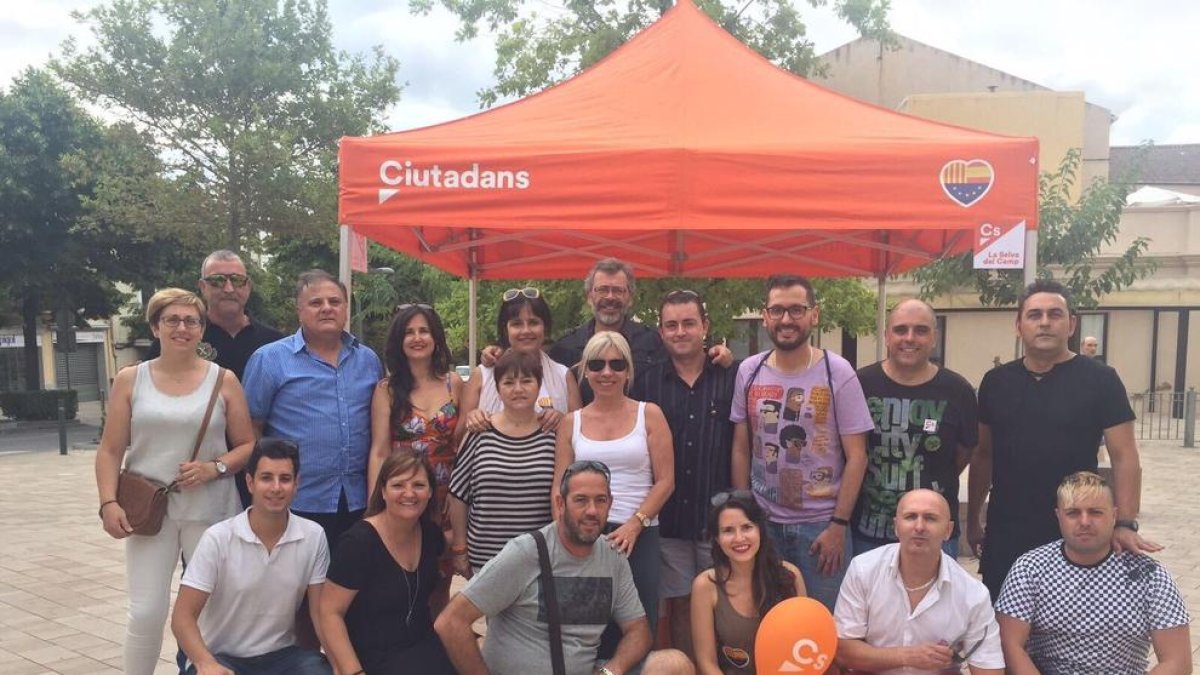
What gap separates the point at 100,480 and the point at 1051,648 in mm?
3653

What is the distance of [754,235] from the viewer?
6.14m

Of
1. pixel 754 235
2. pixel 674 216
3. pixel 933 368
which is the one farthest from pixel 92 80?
pixel 933 368

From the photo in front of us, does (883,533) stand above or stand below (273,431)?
below

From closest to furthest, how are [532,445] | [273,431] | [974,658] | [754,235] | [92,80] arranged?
[974,658] → [532,445] → [273,431] → [754,235] → [92,80]

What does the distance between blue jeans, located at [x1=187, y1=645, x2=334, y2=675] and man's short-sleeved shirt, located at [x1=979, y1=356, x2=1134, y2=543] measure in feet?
9.00

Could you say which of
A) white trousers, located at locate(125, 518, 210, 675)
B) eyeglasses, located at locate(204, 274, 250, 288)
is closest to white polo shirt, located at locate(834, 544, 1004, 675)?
white trousers, located at locate(125, 518, 210, 675)

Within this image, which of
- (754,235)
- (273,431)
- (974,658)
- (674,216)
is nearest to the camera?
(974,658)

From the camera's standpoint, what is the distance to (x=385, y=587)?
3092 millimetres

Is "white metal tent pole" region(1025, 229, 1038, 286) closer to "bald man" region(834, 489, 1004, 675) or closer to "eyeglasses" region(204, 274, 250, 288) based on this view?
"bald man" region(834, 489, 1004, 675)

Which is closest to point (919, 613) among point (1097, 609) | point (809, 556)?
point (809, 556)

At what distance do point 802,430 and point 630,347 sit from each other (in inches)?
32.1

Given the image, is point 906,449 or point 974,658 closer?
point 974,658

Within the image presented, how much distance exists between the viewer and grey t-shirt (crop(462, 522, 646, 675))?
2918 millimetres

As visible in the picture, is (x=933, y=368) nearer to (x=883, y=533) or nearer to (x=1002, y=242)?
(x=883, y=533)
